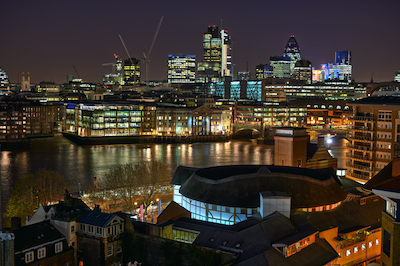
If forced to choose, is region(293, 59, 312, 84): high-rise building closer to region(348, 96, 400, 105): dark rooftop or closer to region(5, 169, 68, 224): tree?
region(348, 96, 400, 105): dark rooftop

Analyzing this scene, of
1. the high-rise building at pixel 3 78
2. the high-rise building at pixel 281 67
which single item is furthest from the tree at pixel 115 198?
the high-rise building at pixel 3 78

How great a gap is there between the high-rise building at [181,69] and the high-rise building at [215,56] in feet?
6.55

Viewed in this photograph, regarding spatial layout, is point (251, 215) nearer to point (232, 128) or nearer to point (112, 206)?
point (112, 206)

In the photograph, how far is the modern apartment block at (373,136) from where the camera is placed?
1725 cm

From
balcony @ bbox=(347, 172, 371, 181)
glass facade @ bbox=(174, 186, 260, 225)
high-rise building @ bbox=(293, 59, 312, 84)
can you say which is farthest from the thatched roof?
high-rise building @ bbox=(293, 59, 312, 84)

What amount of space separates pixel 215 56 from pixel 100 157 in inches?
3270

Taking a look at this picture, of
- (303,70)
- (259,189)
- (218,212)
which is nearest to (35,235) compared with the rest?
(218,212)

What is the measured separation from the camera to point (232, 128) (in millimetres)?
53406

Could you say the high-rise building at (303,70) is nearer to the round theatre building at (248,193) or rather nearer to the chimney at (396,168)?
the round theatre building at (248,193)

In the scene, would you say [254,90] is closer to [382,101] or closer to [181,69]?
[181,69]

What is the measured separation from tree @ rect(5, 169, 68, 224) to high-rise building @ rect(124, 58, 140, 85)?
94.2 m

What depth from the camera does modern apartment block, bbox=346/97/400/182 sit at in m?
17.2

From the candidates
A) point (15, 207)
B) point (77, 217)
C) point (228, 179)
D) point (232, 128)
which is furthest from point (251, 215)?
point (232, 128)

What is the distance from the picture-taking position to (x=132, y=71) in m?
112
